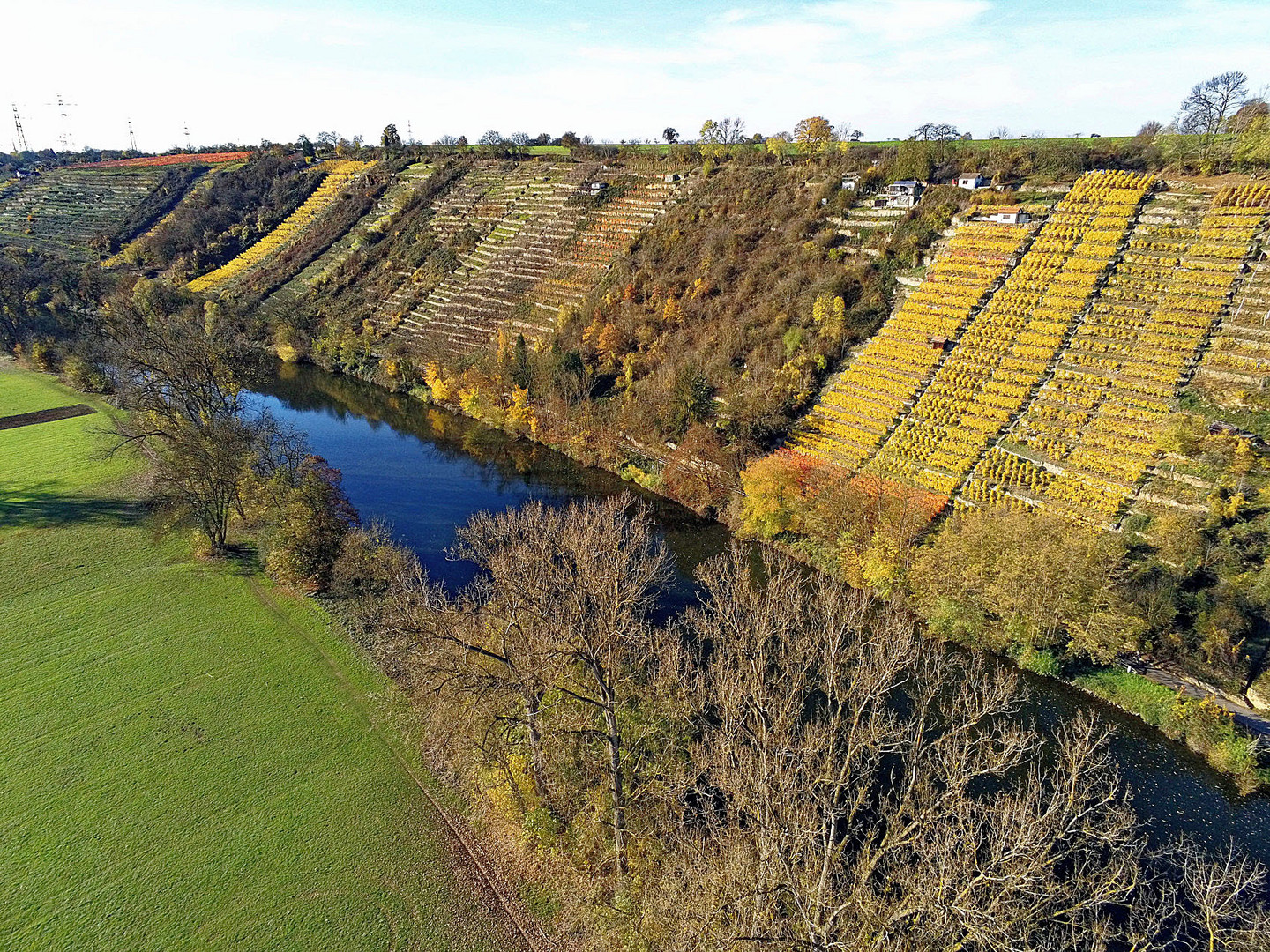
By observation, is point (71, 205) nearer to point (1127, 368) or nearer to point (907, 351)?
point (907, 351)

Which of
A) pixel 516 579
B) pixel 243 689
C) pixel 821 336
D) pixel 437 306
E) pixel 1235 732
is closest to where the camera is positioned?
pixel 516 579

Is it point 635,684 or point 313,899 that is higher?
point 635,684

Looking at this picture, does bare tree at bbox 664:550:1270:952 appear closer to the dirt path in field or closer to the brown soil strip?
the dirt path in field

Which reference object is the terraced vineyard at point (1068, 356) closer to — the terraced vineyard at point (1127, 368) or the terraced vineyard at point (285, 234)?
the terraced vineyard at point (1127, 368)

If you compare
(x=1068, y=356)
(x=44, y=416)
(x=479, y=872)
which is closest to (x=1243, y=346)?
(x=1068, y=356)

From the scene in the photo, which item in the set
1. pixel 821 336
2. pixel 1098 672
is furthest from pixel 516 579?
pixel 821 336

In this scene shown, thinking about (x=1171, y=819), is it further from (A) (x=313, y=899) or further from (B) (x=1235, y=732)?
(A) (x=313, y=899)

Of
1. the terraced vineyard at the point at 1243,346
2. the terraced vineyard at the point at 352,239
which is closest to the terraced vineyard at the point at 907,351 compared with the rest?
the terraced vineyard at the point at 1243,346
